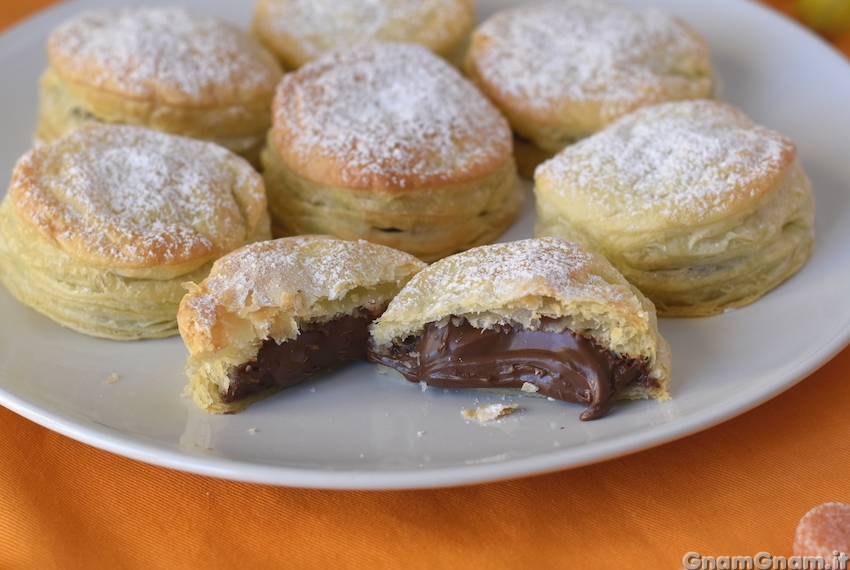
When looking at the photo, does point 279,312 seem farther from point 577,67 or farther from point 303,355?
point 577,67

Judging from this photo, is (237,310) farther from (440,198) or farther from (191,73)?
(191,73)

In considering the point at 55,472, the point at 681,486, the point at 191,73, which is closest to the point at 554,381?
the point at 681,486

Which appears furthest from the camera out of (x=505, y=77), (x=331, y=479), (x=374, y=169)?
(x=505, y=77)

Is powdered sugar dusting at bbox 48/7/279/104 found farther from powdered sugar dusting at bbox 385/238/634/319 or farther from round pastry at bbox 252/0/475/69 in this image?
powdered sugar dusting at bbox 385/238/634/319

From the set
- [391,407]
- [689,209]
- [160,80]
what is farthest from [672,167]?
[160,80]

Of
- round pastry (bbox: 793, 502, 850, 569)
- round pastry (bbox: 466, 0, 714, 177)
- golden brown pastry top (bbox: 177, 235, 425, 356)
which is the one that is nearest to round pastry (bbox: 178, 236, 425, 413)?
golden brown pastry top (bbox: 177, 235, 425, 356)

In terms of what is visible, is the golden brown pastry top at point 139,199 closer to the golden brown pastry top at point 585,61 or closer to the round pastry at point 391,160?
the round pastry at point 391,160
